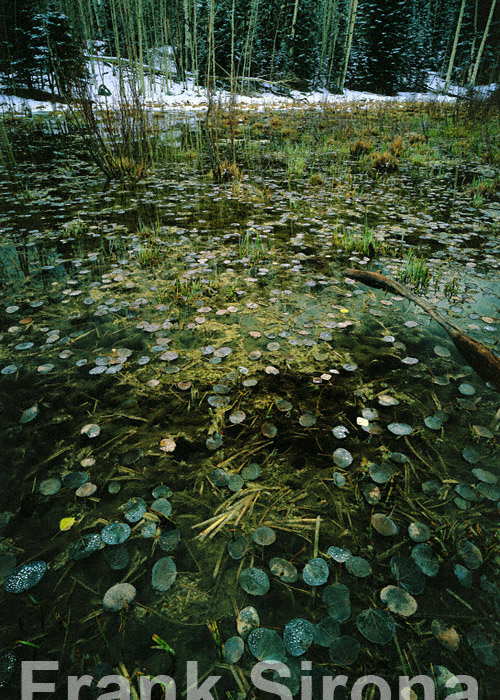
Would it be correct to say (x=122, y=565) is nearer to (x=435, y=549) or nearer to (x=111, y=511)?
(x=111, y=511)

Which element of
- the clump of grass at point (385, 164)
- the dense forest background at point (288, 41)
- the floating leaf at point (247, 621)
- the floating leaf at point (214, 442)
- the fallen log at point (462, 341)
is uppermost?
the dense forest background at point (288, 41)

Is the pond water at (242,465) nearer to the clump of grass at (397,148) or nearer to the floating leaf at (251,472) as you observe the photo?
the floating leaf at (251,472)

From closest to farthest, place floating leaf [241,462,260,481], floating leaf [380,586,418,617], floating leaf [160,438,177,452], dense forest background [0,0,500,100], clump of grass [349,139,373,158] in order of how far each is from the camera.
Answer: floating leaf [380,586,418,617]
floating leaf [241,462,260,481]
floating leaf [160,438,177,452]
clump of grass [349,139,373,158]
dense forest background [0,0,500,100]

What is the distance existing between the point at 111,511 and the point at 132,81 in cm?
741

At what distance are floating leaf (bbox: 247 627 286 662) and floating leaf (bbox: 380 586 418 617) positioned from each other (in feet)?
1.44

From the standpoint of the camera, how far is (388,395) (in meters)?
2.39

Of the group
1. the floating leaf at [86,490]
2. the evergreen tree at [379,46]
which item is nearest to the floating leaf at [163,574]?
the floating leaf at [86,490]

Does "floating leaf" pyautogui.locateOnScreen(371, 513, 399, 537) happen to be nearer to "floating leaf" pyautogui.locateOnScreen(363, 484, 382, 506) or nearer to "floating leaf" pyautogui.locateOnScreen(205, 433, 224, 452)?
"floating leaf" pyautogui.locateOnScreen(363, 484, 382, 506)

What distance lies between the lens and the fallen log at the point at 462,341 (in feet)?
8.12

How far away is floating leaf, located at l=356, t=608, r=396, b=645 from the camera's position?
1.25 metres

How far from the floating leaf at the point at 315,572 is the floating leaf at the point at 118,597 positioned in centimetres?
71

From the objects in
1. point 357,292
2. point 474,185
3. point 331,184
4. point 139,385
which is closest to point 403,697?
point 139,385

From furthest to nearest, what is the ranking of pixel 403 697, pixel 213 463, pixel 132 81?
pixel 132 81, pixel 213 463, pixel 403 697

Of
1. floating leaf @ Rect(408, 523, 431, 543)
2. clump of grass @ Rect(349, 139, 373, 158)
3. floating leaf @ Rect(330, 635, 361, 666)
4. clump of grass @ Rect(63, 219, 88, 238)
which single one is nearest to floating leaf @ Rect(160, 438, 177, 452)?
floating leaf @ Rect(330, 635, 361, 666)
